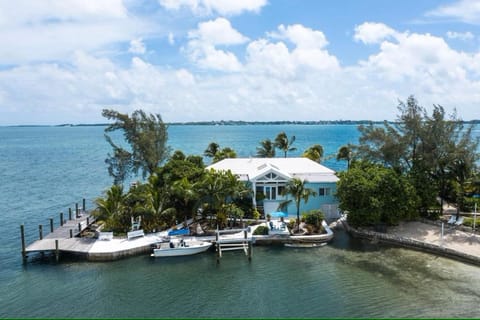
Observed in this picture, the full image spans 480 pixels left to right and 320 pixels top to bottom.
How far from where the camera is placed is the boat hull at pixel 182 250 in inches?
934

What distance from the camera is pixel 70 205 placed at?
41.2m

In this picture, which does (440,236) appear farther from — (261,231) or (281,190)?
(261,231)

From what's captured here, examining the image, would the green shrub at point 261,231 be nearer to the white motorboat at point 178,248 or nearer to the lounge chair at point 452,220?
the white motorboat at point 178,248

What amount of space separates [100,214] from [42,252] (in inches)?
174

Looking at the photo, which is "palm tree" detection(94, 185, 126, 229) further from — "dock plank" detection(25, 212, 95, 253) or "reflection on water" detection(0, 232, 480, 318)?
"reflection on water" detection(0, 232, 480, 318)

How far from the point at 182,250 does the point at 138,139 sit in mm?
19129

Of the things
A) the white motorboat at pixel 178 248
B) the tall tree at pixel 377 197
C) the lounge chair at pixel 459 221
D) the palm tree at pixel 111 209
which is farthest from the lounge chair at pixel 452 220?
the palm tree at pixel 111 209

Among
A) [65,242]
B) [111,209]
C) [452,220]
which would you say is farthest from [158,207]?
[452,220]

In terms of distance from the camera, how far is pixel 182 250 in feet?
78.7

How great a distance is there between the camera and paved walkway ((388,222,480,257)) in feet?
76.4

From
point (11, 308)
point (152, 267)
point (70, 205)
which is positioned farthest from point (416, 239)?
point (70, 205)

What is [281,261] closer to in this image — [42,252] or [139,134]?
[42,252]

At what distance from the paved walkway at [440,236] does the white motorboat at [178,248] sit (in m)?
13.8

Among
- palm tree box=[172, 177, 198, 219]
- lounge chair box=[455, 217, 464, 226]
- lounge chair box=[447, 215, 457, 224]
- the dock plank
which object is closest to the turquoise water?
the dock plank
